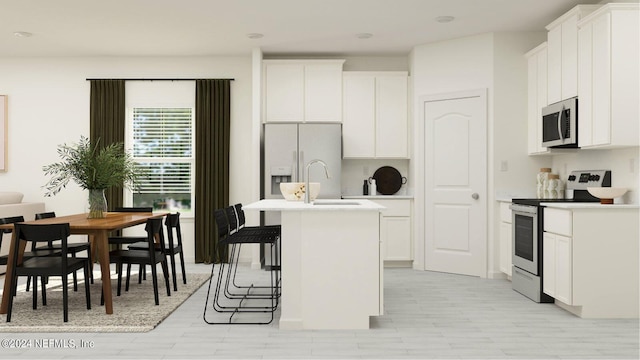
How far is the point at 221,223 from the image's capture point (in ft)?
13.3

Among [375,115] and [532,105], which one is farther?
[375,115]

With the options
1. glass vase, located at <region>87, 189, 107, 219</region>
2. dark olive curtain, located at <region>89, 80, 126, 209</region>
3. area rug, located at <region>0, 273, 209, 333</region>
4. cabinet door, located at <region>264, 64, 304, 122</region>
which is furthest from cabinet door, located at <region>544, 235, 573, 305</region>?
dark olive curtain, located at <region>89, 80, 126, 209</region>

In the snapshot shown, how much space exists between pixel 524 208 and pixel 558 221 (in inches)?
23.0

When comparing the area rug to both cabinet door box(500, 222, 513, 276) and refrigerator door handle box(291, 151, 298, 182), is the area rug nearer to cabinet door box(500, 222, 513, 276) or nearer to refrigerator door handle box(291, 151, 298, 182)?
refrigerator door handle box(291, 151, 298, 182)

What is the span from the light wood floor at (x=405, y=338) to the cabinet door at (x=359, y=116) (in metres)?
2.70

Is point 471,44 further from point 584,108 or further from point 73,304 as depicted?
point 73,304

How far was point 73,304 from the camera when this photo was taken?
4.52 m

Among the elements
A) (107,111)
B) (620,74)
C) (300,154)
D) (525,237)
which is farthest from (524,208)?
(107,111)

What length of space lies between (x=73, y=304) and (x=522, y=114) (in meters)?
4.83

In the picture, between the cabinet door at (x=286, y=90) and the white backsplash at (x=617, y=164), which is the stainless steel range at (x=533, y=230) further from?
the cabinet door at (x=286, y=90)

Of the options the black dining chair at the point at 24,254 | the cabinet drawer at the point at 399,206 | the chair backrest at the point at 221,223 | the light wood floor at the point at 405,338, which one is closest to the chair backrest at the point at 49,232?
the black dining chair at the point at 24,254

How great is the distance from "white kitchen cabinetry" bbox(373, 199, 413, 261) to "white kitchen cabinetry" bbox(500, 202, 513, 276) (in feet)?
4.00

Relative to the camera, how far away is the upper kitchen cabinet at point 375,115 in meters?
6.83

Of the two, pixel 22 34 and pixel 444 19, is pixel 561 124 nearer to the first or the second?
pixel 444 19
